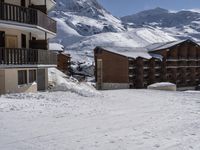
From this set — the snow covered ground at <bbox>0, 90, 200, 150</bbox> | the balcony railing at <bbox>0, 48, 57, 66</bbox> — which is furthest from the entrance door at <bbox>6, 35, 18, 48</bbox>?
the snow covered ground at <bbox>0, 90, 200, 150</bbox>

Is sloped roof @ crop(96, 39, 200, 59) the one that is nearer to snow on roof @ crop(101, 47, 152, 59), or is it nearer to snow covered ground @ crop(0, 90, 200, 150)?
snow on roof @ crop(101, 47, 152, 59)

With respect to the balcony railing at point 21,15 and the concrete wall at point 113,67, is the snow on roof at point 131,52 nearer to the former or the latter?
the concrete wall at point 113,67

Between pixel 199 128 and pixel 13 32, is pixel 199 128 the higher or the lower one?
the lower one

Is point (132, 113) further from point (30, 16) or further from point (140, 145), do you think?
point (30, 16)

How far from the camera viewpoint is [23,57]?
1098 inches

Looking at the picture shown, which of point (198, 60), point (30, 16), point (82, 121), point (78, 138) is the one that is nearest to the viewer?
point (78, 138)

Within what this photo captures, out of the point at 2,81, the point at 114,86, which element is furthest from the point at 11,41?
the point at 114,86

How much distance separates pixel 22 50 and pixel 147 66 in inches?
980

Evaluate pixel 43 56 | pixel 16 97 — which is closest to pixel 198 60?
pixel 43 56

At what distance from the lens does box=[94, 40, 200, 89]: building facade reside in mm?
48000

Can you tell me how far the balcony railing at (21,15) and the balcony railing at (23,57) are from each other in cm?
200

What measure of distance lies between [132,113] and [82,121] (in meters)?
3.97

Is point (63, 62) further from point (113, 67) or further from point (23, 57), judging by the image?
point (23, 57)

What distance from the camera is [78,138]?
13.5 meters
